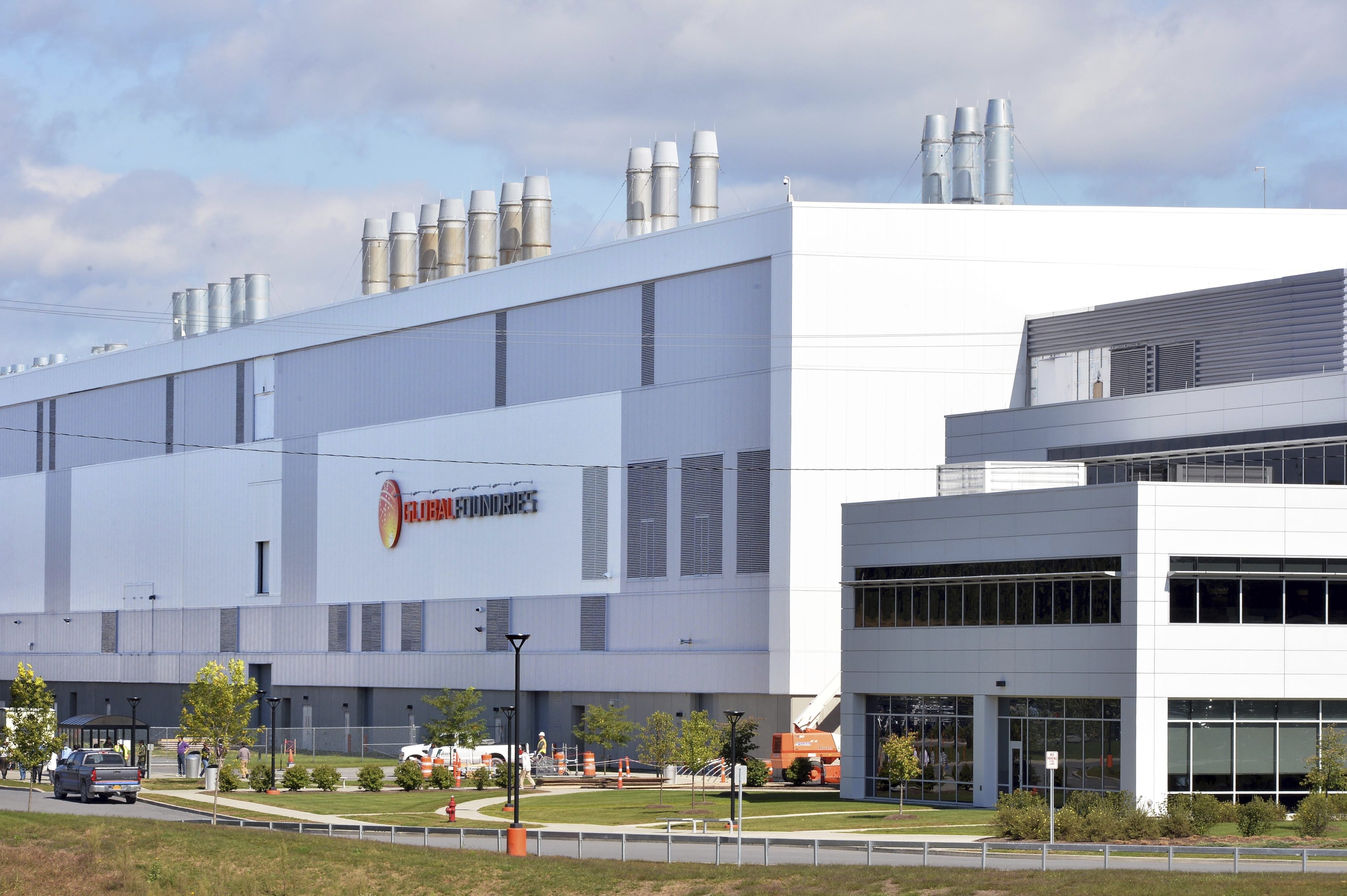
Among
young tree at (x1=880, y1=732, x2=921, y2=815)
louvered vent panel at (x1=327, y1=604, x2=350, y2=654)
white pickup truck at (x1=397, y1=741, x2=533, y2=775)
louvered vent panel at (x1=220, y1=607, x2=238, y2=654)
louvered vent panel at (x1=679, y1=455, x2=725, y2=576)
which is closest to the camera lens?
young tree at (x1=880, y1=732, x2=921, y2=815)

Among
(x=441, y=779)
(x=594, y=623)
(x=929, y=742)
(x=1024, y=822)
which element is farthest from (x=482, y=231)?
(x=1024, y=822)

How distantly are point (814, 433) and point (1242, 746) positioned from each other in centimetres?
2712

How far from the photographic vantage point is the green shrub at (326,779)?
7138cm

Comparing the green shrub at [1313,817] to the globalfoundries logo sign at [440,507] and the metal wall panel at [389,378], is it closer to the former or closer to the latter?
the globalfoundries logo sign at [440,507]

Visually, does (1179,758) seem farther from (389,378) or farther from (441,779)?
(389,378)

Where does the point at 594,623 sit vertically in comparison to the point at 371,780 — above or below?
above

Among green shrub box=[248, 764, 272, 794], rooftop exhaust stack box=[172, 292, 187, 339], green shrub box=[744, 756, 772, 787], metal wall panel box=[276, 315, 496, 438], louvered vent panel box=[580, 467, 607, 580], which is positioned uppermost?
rooftop exhaust stack box=[172, 292, 187, 339]

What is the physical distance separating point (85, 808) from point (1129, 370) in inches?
1654

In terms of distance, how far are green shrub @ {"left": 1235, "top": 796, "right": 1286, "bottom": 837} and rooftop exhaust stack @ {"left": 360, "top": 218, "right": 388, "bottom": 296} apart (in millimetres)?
71328

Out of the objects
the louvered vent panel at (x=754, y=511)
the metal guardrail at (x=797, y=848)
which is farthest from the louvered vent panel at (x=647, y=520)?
the metal guardrail at (x=797, y=848)

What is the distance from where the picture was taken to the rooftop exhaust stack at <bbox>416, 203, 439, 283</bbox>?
4139 inches

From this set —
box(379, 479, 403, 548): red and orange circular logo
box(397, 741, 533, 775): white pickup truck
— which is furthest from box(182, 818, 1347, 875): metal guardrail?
box(379, 479, 403, 548): red and orange circular logo

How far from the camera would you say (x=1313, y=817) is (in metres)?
46.5

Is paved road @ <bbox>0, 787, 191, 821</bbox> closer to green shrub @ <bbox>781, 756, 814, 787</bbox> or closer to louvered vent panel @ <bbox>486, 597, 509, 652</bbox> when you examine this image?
green shrub @ <bbox>781, 756, 814, 787</bbox>
